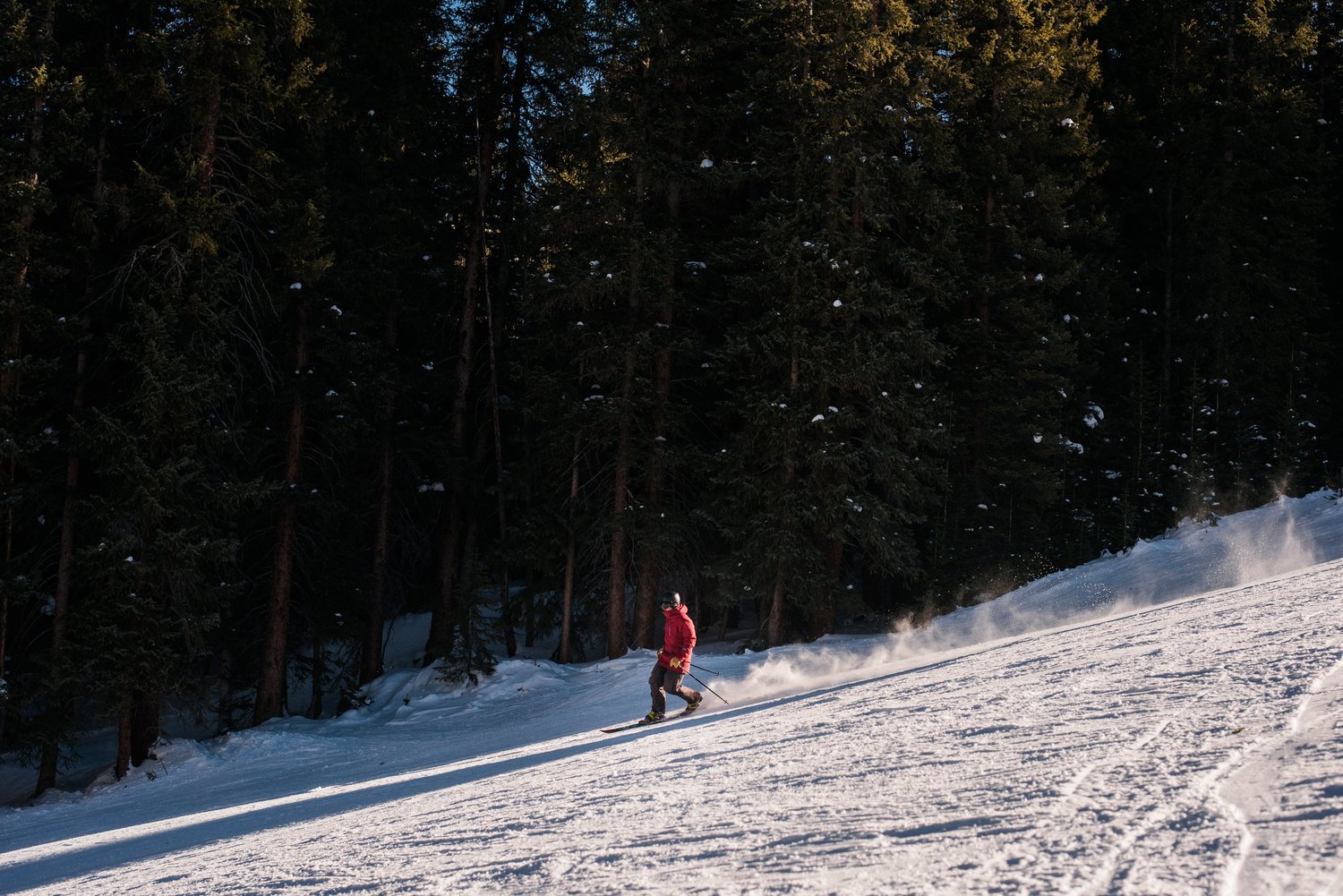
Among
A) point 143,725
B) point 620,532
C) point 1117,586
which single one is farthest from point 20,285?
point 1117,586

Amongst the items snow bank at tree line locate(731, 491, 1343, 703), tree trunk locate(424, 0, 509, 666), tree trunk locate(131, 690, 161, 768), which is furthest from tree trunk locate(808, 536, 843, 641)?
tree trunk locate(131, 690, 161, 768)

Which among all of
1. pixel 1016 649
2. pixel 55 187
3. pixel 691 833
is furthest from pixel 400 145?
pixel 691 833

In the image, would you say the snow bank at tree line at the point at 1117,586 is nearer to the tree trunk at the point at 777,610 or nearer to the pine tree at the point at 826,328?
the tree trunk at the point at 777,610

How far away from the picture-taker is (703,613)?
88.8 ft

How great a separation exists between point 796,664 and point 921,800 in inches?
430

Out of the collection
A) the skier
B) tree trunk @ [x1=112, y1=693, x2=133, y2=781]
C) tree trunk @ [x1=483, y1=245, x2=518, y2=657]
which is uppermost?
tree trunk @ [x1=483, y1=245, x2=518, y2=657]

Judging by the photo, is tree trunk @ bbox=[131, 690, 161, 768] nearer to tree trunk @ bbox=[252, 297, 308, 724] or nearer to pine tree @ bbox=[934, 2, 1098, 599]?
tree trunk @ bbox=[252, 297, 308, 724]

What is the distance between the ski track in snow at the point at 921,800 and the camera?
12.9 ft

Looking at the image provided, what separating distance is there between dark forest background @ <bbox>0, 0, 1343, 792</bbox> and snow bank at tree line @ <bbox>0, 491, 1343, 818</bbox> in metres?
0.95

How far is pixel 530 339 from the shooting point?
2227 cm

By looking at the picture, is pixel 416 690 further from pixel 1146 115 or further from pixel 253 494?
pixel 1146 115

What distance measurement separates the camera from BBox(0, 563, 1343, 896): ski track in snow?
3.93 m

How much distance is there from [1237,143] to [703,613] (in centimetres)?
2211

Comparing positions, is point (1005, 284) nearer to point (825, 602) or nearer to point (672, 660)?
point (825, 602)
